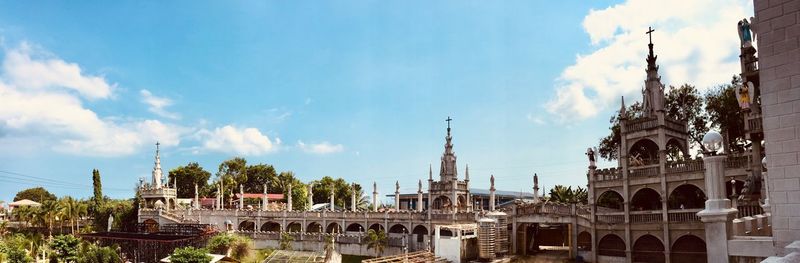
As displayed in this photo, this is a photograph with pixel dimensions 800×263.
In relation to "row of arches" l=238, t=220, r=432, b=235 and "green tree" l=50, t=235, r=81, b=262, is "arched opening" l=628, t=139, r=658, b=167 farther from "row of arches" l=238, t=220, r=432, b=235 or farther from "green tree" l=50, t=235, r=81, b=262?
"green tree" l=50, t=235, r=81, b=262

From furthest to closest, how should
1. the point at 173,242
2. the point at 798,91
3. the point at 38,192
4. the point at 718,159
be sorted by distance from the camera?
1. the point at 38,192
2. the point at 173,242
3. the point at 718,159
4. the point at 798,91

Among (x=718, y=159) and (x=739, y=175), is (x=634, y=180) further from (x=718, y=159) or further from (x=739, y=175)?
(x=718, y=159)

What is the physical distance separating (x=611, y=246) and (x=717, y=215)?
29041 millimetres

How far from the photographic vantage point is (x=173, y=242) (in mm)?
46031

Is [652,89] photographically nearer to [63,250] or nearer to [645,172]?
[645,172]

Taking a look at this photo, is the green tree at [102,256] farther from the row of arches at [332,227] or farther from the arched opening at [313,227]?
the arched opening at [313,227]

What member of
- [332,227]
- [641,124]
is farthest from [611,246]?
[332,227]

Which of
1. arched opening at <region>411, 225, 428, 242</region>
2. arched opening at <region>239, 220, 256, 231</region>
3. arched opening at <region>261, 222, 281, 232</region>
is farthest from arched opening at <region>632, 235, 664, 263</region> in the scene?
arched opening at <region>239, 220, 256, 231</region>

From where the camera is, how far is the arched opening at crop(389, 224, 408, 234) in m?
57.3

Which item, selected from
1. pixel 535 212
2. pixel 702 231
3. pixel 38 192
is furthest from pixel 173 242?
pixel 38 192

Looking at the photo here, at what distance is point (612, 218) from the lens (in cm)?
3797

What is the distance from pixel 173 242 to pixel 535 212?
29145mm

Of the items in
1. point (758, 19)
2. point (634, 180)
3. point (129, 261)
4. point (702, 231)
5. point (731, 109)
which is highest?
point (731, 109)

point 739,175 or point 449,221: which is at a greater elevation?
point 739,175
